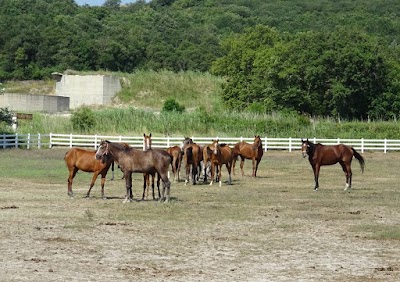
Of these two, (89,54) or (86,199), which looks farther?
(89,54)

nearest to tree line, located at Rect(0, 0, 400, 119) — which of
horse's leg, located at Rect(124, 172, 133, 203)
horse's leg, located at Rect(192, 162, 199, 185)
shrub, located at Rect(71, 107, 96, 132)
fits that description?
shrub, located at Rect(71, 107, 96, 132)

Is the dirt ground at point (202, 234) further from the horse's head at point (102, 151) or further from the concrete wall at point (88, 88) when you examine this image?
the concrete wall at point (88, 88)

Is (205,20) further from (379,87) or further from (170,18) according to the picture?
(379,87)

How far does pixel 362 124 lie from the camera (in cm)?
6450

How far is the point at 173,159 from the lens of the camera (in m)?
30.4

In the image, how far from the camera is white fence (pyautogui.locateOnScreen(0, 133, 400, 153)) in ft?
177

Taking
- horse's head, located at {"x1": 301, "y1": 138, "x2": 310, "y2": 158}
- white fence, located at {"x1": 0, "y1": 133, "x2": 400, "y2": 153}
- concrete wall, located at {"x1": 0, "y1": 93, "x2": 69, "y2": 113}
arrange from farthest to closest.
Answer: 1. concrete wall, located at {"x1": 0, "y1": 93, "x2": 69, "y2": 113}
2. white fence, located at {"x1": 0, "y1": 133, "x2": 400, "y2": 153}
3. horse's head, located at {"x1": 301, "y1": 138, "x2": 310, "y2": 158}

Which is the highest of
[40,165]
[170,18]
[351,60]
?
[170,18]

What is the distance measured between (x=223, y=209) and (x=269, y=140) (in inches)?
Result: 1406

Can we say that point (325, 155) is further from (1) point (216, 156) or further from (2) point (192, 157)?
(2) point (192, 157)

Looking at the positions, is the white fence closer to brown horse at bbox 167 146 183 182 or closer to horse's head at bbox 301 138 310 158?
brown horse at bbox 167 146 183 182

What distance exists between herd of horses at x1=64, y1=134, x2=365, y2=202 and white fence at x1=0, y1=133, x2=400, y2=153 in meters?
18.7

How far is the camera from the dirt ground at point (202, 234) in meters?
13.0

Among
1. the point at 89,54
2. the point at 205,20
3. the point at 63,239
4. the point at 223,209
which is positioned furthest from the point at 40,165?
the point at 205,20
